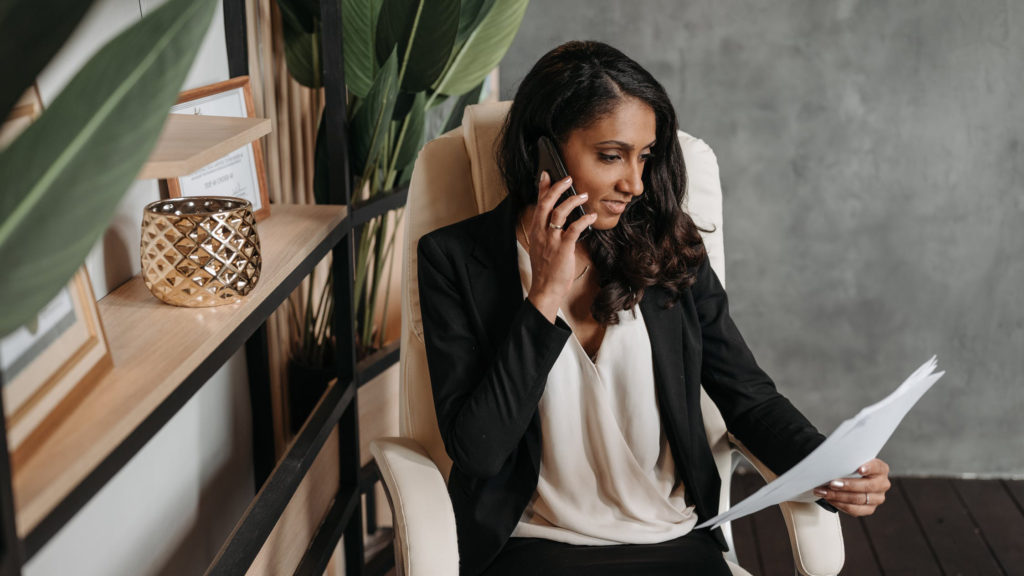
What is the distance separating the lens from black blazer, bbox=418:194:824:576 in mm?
1294

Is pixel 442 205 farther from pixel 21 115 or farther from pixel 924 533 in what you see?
pixel 924 533

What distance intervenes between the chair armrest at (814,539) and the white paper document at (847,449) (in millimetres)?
79

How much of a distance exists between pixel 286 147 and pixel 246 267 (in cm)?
82

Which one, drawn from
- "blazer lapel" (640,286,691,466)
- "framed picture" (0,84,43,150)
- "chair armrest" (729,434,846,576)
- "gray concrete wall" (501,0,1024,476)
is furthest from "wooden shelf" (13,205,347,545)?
"gray concrete wall" (501,0,1024,476)

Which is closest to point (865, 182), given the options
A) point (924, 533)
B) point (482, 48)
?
point (924, 533)

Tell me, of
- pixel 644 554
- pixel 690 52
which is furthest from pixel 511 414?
pixel 690 52

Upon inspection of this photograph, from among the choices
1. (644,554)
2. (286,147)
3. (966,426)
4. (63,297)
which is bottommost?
(966,426)

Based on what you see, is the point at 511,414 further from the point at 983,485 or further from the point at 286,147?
the point at 983,485

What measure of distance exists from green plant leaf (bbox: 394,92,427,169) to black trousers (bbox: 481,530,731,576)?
0.90 metres

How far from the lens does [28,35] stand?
1.83ft

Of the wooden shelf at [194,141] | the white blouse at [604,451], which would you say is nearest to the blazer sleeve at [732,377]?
the white blouse at [604,451]

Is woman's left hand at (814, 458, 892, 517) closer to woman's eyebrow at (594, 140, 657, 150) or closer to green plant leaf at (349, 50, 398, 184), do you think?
woman's eyebrow at (594, 140, 657, 150)

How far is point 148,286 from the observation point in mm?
1119

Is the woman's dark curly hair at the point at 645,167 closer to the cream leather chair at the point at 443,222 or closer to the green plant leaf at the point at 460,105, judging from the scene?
the cream leather chair at the point at 443,222
